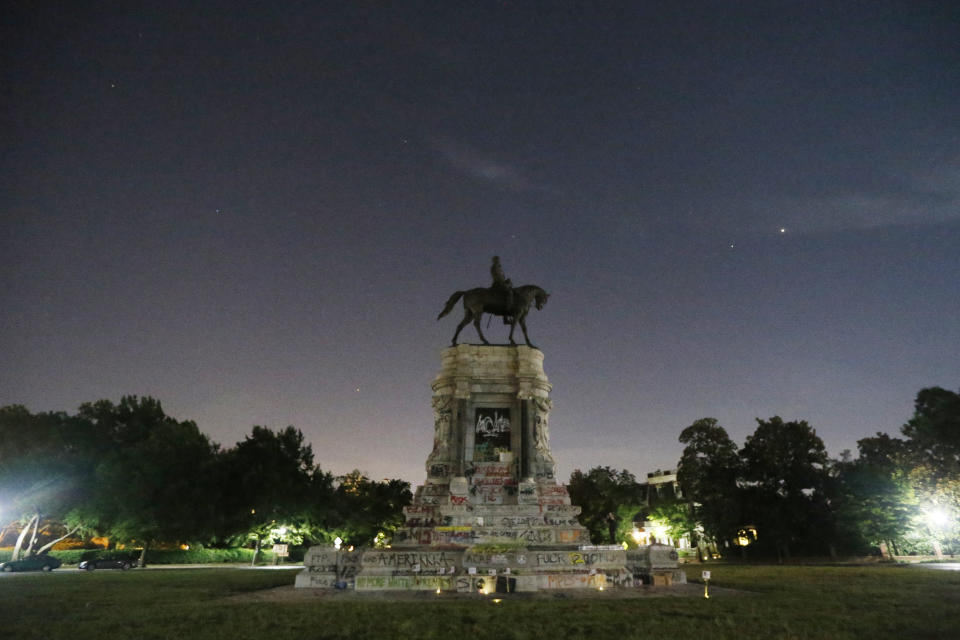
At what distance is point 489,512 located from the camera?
2719cm

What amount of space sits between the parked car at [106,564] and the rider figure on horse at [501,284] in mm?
37338

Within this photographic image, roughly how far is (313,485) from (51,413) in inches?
1061

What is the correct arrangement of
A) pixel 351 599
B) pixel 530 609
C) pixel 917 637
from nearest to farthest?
pixel 917 637 < pixel 530 609 < pixel 351 599

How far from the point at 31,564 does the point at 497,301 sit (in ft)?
122

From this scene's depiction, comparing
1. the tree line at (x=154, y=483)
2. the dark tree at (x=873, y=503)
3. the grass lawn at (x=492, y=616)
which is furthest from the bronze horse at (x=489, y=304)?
the dark tree at (x=873, y=503)

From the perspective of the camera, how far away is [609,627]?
1251cm

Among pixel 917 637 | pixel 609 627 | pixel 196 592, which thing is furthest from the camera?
pixel 196 592

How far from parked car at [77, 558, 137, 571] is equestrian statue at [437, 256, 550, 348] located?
3387 cm

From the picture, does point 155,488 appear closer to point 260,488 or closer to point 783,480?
point 260,488

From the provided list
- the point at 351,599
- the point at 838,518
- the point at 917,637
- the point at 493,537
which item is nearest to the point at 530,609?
the point at 351,599

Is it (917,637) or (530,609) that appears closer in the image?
(917,637)

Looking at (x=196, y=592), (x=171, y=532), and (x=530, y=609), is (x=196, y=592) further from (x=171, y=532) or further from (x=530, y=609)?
(x=171, y=532)

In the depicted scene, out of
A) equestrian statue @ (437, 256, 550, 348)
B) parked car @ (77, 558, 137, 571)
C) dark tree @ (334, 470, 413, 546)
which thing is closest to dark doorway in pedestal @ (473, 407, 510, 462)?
equestrian statue @ (437, 256, 550, 348)

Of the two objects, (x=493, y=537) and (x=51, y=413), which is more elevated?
(x=51, y=413)
